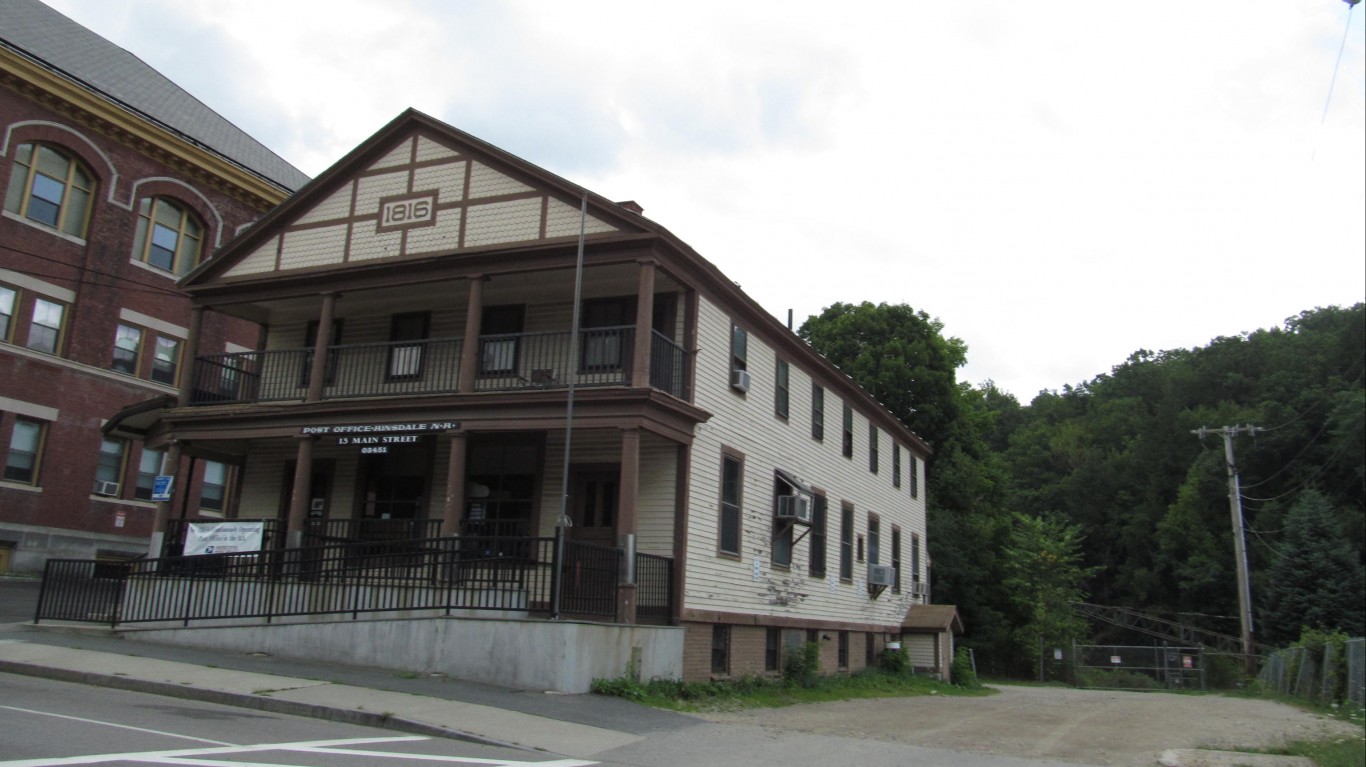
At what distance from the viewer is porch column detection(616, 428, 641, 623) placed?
15.9 metres

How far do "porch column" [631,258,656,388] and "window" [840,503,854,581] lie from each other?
10820 millimetres

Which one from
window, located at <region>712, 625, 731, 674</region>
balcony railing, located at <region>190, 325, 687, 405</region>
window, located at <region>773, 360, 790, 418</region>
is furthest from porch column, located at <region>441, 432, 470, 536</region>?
window, located at <region>773, 360, 790, 418</region>

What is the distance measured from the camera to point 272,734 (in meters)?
9.71

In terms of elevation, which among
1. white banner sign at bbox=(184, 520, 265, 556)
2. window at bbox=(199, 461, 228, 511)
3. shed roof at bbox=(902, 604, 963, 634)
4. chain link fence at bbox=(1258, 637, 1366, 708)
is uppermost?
window at bbox=(199, 461, 228, 511)

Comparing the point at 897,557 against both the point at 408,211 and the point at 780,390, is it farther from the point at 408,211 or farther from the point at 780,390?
the point at 408,211

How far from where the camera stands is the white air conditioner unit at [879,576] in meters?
28.0

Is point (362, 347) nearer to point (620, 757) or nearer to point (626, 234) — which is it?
point (626, 234)

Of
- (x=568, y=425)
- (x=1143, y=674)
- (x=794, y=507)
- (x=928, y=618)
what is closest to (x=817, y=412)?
(x=794, y=507)

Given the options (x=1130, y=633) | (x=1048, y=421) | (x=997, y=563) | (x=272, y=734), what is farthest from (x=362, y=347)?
(x=1048, y=421)

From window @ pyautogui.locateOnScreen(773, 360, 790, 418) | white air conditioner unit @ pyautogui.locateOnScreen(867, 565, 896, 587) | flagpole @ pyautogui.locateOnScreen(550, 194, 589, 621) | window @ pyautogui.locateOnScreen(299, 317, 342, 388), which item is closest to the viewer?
flagpole @ pyautogui.locateOnScreen(550, 194, 589, 621)

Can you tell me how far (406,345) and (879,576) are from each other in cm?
1479

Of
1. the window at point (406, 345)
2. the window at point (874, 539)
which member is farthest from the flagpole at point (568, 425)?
the window at point (874, 539)

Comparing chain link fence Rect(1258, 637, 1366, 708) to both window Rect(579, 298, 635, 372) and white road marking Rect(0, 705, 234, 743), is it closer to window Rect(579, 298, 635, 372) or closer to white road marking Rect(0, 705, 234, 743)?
window Rect(579, 298, 635, 372)

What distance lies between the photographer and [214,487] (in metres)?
34.4
